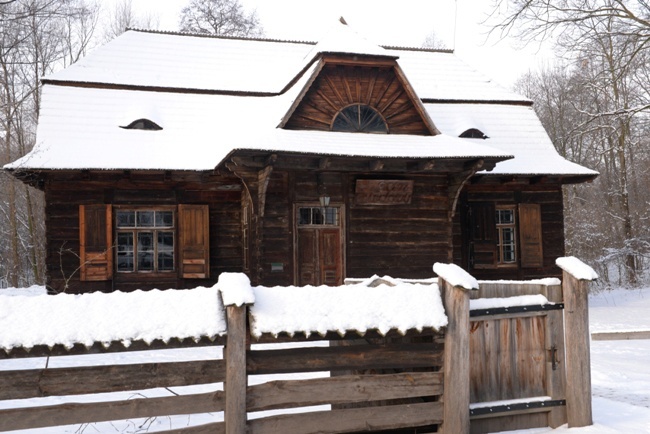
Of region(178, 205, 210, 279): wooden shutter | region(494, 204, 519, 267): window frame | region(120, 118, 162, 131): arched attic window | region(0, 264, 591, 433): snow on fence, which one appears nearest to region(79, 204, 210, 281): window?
region(178, 205, 210, 279): wooden shutter

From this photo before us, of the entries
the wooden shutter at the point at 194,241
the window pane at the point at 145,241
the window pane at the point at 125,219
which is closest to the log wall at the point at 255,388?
the wooden shutter at the point at 194,241

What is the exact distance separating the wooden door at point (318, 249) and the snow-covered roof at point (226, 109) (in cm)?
174

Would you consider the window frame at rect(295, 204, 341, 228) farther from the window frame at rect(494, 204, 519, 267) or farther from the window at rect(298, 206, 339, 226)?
the window frame at rect(494, 204, 519, 267)

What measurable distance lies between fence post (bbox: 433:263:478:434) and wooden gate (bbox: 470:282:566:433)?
1.13 ft

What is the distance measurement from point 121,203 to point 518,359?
10.8 metres

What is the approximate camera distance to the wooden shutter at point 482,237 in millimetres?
16062

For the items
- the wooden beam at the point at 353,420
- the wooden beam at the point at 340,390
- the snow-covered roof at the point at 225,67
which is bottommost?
the wooden beam at the point at 353,420

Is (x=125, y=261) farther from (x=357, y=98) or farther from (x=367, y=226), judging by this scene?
(x=357, y=98)

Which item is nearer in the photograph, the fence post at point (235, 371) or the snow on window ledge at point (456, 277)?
the fence post at point (235, 371)

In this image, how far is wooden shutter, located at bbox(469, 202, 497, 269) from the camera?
52.7 feet

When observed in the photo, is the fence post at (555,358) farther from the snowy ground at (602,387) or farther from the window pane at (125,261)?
the window pane at (125,261)

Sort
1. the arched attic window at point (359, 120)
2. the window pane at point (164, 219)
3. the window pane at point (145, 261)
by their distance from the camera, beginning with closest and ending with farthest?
the arched attic window at point (359, 120), the window pane at point (145, 261), the window pane at point (164, 219)

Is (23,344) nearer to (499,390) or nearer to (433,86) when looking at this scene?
(499,390)

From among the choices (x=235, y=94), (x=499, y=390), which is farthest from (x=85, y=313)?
(x=235, y=94)
